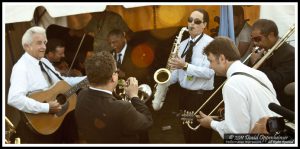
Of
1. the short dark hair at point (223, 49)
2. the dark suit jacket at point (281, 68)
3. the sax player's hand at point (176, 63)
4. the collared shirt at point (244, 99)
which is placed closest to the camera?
the collared shirt at point (244, 99)

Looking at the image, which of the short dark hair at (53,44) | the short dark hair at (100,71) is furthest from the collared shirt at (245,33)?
the short dark hair at (53,44)

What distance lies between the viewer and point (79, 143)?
24.4 feet

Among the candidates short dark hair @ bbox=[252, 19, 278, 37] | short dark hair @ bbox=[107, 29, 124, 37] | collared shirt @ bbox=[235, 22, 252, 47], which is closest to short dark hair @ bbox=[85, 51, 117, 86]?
short dark hair @ bbox=[107, 29, 124, 37]

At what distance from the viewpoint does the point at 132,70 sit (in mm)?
7543

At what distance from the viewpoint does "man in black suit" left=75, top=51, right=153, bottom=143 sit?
5.86 meters

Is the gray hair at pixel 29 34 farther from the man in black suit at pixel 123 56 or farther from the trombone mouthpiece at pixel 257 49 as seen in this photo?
the trombone mouthpiece at pixel 257 49

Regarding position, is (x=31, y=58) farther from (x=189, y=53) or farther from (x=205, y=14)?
(x=205, y=14)

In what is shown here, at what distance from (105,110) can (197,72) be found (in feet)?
6.73

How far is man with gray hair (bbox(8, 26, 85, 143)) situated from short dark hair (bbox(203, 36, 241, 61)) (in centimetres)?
198

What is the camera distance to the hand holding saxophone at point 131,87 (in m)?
6.72

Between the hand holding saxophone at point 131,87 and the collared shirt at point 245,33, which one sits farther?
the collared shirt at point 245,33

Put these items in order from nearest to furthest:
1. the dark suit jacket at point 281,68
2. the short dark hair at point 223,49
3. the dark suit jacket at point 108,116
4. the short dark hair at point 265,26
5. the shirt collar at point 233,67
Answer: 1. the dark suit jacket at point 108,116
2. the shirt collar at point 233,67
3. the short dark hair at point 223,49
4. the dark suit jacket at point 281,68
5. the short dark hair at point 265,26

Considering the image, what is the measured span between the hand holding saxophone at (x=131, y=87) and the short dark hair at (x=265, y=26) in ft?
6.33

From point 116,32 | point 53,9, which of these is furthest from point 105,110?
point 53,9
